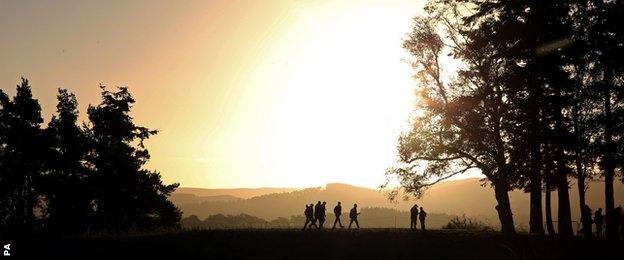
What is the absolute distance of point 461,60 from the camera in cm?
3466

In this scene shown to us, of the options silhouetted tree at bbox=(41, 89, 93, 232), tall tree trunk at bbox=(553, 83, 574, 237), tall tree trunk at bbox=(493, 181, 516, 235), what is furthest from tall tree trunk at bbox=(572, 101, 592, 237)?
silhouetted tree at bbox=(41, 89, 93, 232)

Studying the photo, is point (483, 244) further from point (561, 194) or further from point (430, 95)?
point (430, 95)

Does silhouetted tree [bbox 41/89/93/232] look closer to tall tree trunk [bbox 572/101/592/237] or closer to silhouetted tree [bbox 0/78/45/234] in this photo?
silhouetted tree [bbox 0/78/45/234]

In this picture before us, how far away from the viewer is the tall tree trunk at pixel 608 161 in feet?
89.7

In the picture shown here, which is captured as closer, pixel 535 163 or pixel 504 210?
pixel 535 163

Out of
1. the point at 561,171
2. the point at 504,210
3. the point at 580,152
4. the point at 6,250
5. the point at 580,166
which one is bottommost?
the point at 6,250

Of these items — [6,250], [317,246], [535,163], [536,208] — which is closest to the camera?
[6,250]

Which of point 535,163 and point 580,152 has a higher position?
point 580,152

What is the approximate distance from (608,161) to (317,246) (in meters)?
16.0

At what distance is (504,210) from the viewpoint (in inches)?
1307

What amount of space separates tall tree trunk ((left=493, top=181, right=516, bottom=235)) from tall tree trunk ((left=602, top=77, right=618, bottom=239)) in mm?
5324

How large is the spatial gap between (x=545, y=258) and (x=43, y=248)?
2699cm

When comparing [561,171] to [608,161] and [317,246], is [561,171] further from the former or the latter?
[317,246]

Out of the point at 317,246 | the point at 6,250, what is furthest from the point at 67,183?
the point at 317,246
